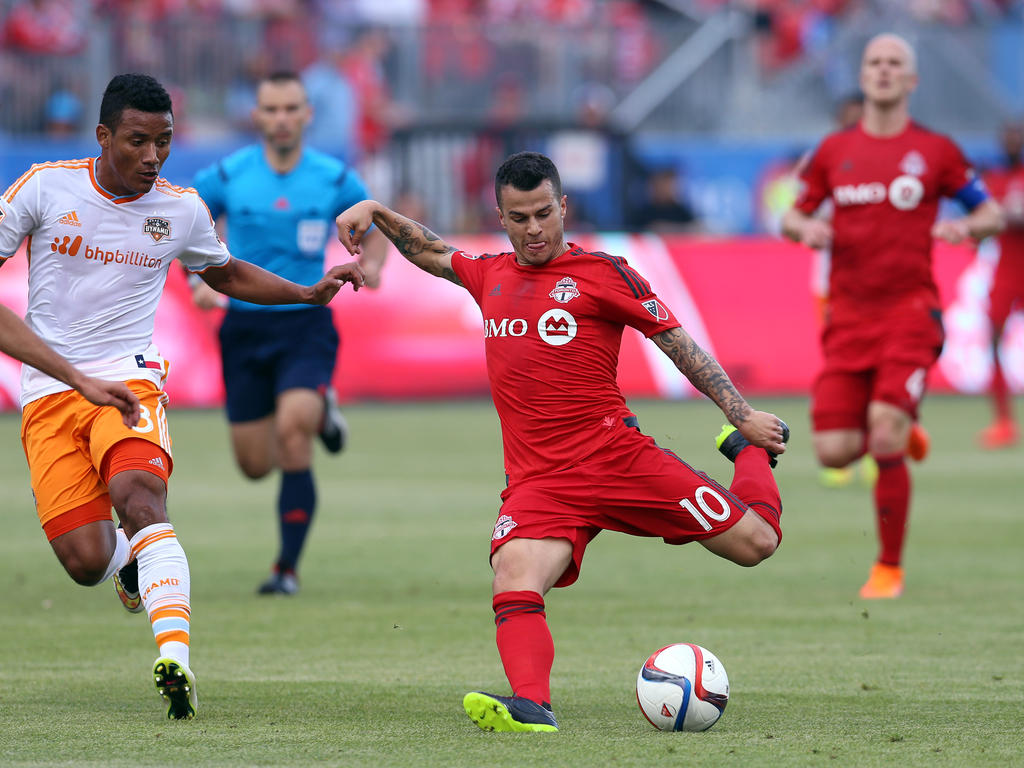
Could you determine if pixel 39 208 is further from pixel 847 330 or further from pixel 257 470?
pixel 847 330

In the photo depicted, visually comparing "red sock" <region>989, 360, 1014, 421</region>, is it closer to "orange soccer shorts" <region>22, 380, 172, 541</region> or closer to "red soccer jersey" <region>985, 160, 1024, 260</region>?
"red soccer jersey" <region>985, 160, 1024, 260</region>

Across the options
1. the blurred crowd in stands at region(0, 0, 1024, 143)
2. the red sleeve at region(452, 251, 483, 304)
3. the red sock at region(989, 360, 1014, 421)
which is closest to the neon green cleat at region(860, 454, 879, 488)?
the red sock at region(989, 360, 1014, 421)

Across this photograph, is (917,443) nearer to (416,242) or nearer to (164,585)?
(416,242)

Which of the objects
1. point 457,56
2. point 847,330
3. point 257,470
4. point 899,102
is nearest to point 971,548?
point 847,330

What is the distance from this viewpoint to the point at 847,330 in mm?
9047

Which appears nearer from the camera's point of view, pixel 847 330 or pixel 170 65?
pixel 847 330

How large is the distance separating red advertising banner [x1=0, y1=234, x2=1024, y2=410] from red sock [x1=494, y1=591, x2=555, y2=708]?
507 inches

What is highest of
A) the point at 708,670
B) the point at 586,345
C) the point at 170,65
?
the point at 170,65

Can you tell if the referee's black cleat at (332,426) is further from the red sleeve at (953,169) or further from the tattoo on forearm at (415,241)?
the red sleeve at (953,169)

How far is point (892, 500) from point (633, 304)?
338 centimetres

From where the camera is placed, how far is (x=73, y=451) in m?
6.12

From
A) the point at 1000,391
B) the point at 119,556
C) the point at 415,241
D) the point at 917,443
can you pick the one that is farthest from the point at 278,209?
the point at 1000,391

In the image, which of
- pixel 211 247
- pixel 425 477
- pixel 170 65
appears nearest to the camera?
pixel 211 247

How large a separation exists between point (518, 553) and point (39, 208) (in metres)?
2.16
